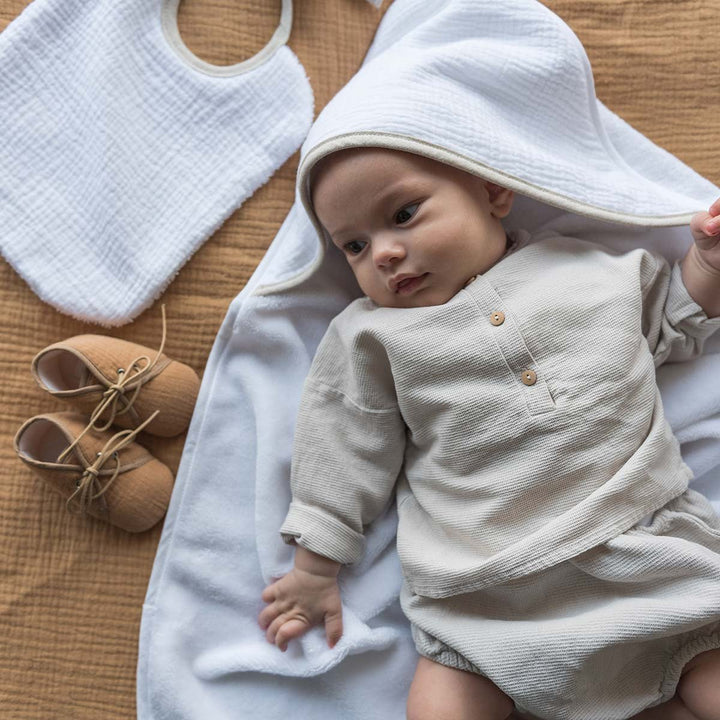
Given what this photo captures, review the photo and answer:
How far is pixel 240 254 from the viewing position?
1316 mm

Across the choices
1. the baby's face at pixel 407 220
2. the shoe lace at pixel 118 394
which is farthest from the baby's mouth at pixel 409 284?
the shoe lace at pixel 118 394

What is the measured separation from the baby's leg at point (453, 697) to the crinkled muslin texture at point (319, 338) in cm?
12

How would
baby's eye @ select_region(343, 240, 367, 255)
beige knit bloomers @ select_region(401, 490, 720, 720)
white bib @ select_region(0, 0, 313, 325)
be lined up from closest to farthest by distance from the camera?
beige knit bloomers @ select_region(401, 490, 720, 720), baby's eye @ select_region(343, 240, 367, 255), white bib @ select_region(0, 0, 313, 325)

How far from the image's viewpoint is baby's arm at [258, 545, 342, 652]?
1195 millimetres

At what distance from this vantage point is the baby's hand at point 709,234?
1085mm

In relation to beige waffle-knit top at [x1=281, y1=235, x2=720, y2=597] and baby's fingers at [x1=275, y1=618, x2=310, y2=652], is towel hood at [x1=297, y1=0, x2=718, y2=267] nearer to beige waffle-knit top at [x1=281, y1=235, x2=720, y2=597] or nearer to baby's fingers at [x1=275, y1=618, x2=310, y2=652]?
beige waffle-knit top at [x1=281, y1=235, x2=720, y2=597]

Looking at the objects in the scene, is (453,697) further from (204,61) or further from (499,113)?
(204,61)

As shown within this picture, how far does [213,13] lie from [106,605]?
3.37ft

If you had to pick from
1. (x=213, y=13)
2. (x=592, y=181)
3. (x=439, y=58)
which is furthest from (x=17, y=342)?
(x=592, y=181)

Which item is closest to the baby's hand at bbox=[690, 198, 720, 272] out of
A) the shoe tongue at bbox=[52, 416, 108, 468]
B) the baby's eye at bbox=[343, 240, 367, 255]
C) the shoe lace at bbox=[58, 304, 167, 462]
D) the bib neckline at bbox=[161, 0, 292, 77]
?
the baby's eye at bbox=[343, 240, 367, 255]

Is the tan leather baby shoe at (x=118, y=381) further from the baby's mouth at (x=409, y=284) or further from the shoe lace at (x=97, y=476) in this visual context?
the baby's mouth at (x=409, y=284)

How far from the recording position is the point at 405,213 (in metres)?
1.09

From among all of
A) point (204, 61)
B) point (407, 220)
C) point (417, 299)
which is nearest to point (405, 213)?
point (407, 220)

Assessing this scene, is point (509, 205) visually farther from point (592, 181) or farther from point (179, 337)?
point (179, 337)
